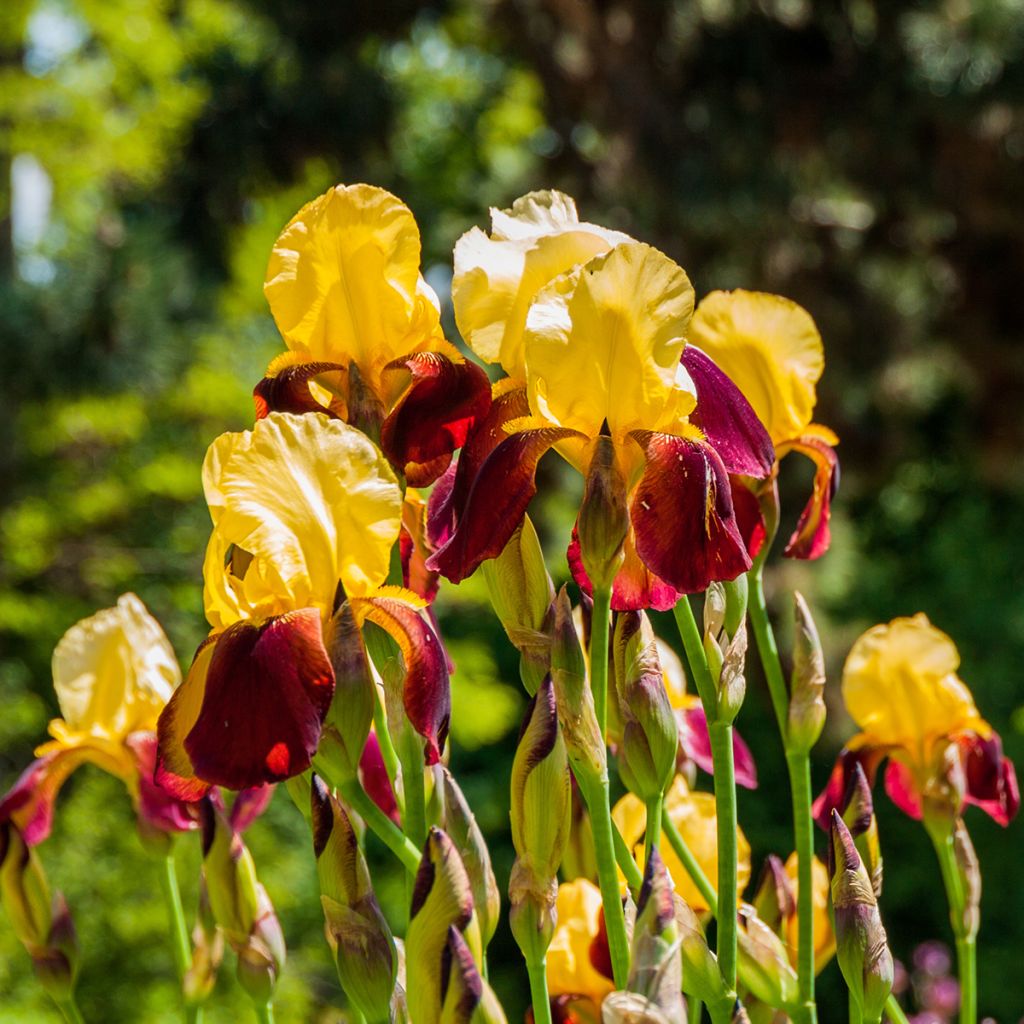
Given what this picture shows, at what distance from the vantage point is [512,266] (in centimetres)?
53

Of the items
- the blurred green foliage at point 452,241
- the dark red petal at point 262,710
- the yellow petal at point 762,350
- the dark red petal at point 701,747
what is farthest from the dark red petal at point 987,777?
the blurred green foliage at point 452,241

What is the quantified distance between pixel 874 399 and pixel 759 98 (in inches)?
56.4

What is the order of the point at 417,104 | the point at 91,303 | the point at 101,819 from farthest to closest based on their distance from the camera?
the point at 417,104 < the point at 101,819 < the point at 91,303

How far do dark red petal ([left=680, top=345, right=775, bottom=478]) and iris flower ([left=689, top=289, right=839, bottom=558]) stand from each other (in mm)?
100

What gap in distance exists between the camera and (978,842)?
175 inches

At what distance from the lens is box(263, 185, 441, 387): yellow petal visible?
1.76 ft

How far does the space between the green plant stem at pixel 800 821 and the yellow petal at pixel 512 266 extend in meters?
0.16

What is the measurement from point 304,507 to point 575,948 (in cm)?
26

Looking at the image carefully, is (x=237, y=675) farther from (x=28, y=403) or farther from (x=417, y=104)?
(x=417, y=104)

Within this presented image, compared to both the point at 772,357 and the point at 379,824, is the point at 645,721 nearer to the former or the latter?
the point at 379,824

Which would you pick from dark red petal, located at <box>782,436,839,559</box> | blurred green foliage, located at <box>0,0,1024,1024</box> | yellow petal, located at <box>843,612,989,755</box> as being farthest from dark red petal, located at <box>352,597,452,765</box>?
blurred green foliage, located at <box>0,0,1024,1024</box>

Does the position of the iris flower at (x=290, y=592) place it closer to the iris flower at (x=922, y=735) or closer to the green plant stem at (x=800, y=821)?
the green plant stem at (x=800, y=821)

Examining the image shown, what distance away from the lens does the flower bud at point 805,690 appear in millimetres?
617

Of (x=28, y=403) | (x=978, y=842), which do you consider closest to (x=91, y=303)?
(x=28, y=403)
